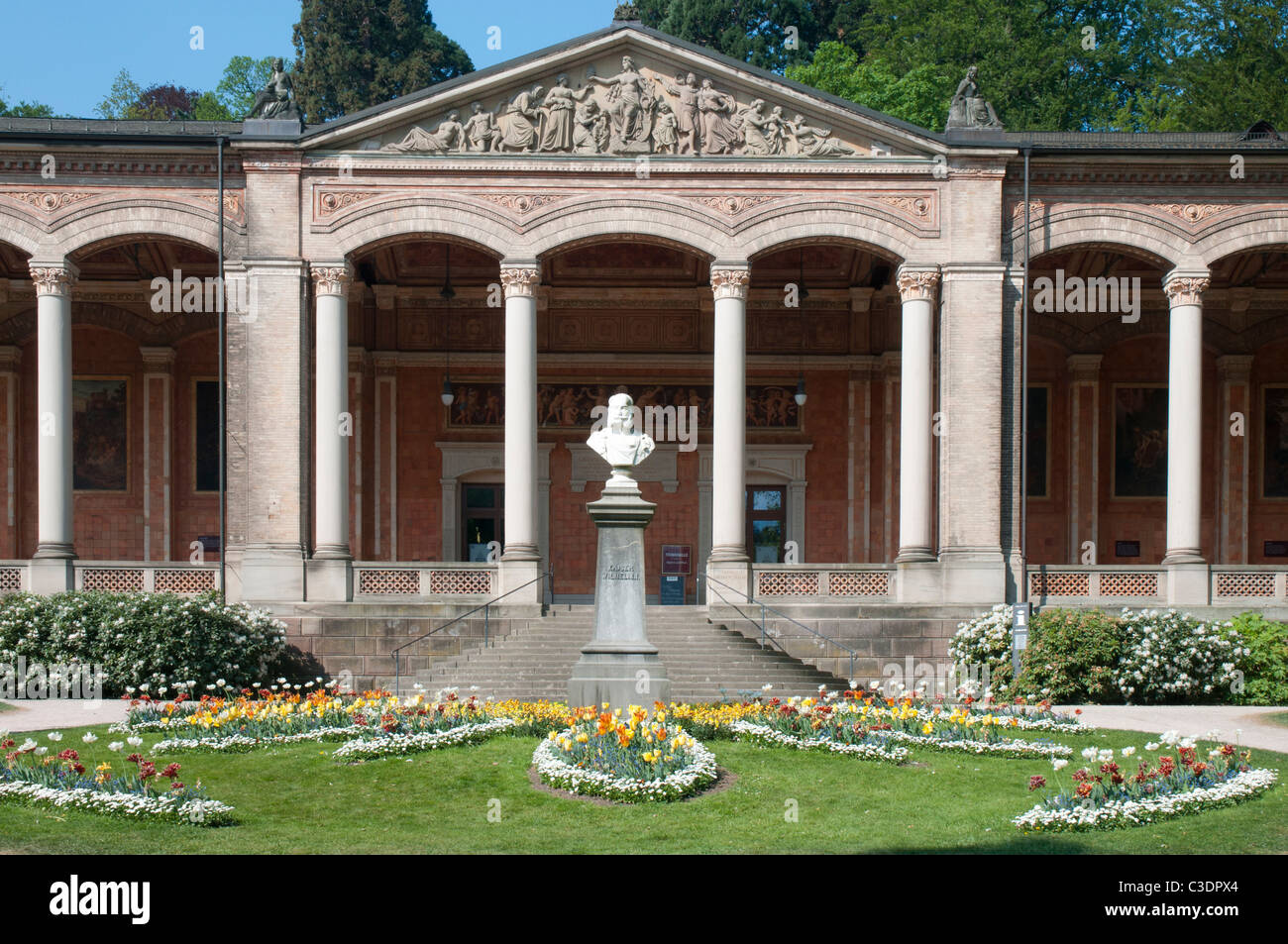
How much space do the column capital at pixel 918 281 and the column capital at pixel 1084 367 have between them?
25.8 ft

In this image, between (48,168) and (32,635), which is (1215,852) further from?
(48,168)

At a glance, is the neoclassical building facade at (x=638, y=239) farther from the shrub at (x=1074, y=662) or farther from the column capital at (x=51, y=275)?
the shrub at (x=1074, y=662)

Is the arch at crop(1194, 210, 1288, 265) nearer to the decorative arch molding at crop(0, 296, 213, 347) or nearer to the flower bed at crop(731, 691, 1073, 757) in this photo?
the flower bed at crop(731, 691, 1073, 757)

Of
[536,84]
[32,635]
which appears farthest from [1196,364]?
[32,635]

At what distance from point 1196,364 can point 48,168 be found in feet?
75.4

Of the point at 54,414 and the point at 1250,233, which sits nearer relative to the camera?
the point at 54,414

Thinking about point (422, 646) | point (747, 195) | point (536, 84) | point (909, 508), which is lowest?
point (422, 646)

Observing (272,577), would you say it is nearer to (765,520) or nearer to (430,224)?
(430,224)

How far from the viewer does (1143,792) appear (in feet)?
46.4

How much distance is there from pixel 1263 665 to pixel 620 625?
1328 centimetres

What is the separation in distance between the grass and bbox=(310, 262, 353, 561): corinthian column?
11481 millimetres

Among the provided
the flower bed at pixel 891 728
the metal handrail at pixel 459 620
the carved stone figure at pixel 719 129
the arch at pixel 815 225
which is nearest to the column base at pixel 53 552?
the metal handrail at pixel 459 620

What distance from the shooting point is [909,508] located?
2919cm

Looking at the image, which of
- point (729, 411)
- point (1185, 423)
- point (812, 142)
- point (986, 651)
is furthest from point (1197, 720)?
point (812, 142)
